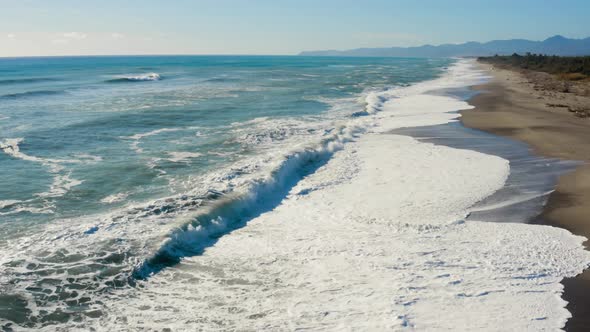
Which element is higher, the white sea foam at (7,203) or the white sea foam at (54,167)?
the white sea foam at (54,167)

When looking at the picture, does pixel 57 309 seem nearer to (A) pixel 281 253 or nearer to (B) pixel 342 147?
(A) pixel 281 253

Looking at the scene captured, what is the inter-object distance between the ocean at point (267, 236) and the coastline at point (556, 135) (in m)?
0.40

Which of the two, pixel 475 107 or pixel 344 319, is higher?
pixel 475 107

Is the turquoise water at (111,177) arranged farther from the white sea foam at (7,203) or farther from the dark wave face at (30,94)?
the dark wave face at (30,94)

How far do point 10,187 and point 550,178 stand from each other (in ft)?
50.9

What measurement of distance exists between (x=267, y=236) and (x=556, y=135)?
15.6 m

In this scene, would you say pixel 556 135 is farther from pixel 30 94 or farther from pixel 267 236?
pixel 30 94

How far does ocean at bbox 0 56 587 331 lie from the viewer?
23.7ft

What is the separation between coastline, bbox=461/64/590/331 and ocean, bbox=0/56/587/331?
0.40 metres

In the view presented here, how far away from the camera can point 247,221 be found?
11141 millimetres

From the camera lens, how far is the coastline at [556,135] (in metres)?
7.81

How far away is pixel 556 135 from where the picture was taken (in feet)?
65.8

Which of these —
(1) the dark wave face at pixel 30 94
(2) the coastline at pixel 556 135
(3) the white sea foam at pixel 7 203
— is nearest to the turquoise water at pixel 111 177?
(3) the white sea foam at pixel 7 203

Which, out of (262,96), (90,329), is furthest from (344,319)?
(262,96)
